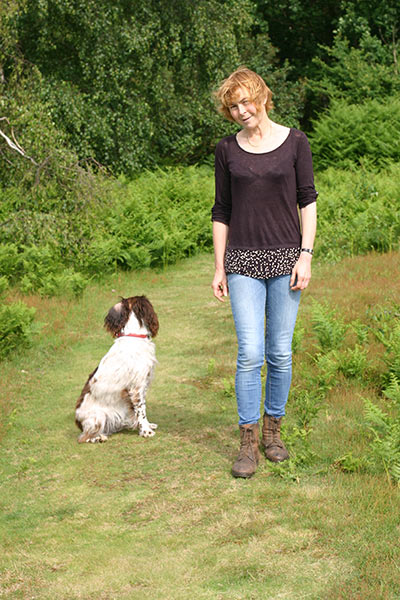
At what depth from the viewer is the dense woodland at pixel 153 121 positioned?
1097 cm

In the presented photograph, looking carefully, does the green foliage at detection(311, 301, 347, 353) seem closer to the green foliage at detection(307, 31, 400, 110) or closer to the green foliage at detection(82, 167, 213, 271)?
the green foliage at detection(82, 167, 213, 271)

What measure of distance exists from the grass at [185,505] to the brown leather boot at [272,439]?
0.38 ft

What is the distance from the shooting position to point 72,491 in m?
5.21

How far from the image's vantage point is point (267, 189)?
4.77 metres

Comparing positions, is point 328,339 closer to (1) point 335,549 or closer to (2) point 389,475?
(2) point 389,475

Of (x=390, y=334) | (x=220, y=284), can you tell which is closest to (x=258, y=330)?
(x=220, y=284)

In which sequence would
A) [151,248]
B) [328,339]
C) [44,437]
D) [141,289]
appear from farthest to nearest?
1. [151,248]
2. [141,289]
3. [328,339]
4. [44,437]

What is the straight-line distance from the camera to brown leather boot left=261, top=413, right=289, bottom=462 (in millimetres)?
5324

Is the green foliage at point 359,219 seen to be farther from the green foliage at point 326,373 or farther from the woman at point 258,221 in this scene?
the woman at point 258,221

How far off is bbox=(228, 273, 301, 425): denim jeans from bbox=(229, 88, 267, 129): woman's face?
3.30 ft

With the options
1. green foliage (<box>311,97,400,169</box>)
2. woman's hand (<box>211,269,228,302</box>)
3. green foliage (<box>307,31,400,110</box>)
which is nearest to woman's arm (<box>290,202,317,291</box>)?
woman's hand (<box>211,269,228,302</box>)

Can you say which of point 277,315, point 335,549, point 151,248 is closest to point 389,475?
point 335,549

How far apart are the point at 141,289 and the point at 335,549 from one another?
833cm

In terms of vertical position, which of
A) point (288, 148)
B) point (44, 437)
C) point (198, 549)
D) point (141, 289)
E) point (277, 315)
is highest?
point (288, 148)
